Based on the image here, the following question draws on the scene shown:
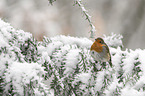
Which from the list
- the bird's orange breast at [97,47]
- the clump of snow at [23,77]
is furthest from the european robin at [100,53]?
the clump of snow at [23,77]

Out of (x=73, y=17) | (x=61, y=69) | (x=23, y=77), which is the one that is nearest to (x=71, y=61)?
(x=61, y=69)

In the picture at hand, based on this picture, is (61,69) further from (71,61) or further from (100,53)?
(100,53)

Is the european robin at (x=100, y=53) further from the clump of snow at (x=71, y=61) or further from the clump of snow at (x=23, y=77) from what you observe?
the clump of snow at (x=23, y=77)

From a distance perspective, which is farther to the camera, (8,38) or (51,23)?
(51,23)

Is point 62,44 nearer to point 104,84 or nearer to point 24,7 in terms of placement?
point 104,84

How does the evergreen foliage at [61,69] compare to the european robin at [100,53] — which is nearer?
the evergreen foliage at [61,69]

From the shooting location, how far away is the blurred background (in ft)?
5.84

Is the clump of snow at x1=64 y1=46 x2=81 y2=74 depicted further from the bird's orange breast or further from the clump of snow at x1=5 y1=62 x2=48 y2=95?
the clump of snow at x1=5 y1=62 x2=48 y2=95

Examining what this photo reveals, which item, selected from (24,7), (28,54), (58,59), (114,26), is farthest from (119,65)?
(114,26)

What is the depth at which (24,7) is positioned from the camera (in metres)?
1.80

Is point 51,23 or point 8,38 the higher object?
point 51,23

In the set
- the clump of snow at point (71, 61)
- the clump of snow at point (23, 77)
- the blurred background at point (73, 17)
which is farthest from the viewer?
the blurred background at point (73, 17)

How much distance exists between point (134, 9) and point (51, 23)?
0.83m

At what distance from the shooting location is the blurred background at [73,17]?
178 centimetres
